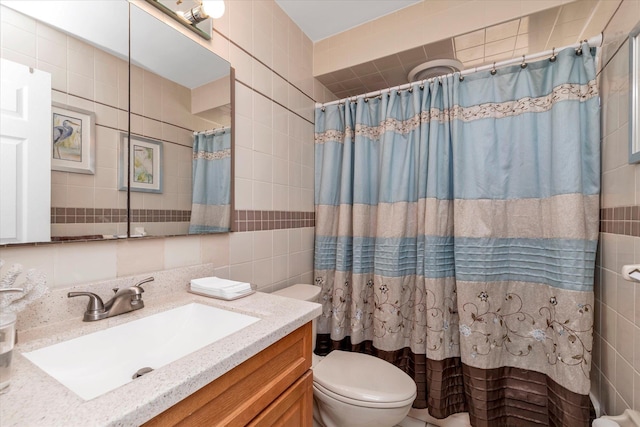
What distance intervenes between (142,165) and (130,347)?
61 cm

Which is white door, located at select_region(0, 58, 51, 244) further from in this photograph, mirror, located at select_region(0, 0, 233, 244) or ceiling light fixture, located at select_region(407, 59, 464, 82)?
ceiling light fixture, located at select_region(407, 59, 464, 82)

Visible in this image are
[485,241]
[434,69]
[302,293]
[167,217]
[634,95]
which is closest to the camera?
[634,95]

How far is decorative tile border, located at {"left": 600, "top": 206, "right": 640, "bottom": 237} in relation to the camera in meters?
0.95

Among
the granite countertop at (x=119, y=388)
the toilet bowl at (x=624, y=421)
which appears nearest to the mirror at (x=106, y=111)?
the granite countertop at (x=119, y=388)

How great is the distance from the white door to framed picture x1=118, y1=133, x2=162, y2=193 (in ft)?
0.62

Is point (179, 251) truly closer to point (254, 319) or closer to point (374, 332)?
point (254, 319)

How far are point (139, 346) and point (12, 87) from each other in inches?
30.6

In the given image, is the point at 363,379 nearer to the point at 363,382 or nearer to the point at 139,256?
the point at 363,382

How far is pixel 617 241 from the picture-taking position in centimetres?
108

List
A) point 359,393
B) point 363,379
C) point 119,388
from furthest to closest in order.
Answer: point 363,379 → point 359,393 → point 119,388

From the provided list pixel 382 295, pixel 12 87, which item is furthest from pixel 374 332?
pixel 12 87

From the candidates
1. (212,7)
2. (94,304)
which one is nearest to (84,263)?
(94,304)

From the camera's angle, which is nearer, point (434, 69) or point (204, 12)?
point (204, 12)

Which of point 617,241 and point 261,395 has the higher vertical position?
point 617,241
